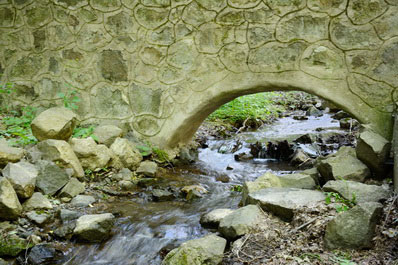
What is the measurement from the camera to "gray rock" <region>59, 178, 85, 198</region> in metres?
3.63

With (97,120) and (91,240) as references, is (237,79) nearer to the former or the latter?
(97,120)

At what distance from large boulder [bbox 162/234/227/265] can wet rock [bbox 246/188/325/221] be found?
581mm

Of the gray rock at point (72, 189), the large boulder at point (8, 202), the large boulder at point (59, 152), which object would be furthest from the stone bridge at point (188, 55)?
the large boulder at point (8, 202)

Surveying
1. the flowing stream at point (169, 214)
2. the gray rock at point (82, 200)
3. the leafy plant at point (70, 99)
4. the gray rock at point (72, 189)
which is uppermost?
the leafy plant at point (70, 99)

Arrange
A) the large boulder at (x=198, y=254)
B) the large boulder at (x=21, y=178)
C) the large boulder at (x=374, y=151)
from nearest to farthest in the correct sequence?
1. the large boulder at (x=198, y=254)
2. the large boulder at (x=21, y=178)
3. the large boulder at (x=374, y=151)

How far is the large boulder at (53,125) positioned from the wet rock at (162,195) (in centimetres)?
132

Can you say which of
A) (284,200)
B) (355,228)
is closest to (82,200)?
(284,200)

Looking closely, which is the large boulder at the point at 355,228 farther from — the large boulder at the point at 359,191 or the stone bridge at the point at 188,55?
the stone bridge at the point at 188,55

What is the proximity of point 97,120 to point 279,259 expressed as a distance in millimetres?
3903

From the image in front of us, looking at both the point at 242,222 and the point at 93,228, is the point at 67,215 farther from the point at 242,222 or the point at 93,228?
the point at 242,222

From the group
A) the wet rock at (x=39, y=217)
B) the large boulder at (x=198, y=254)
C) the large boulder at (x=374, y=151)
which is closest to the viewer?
the large boulder at (x=198, y=254)

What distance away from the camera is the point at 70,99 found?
530 centimetres

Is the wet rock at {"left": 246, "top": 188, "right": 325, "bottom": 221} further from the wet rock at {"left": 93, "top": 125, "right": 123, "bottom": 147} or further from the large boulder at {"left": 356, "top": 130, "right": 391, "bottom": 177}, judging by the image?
the wet rock at {"left": 93, "top": 125, "right": 123, "bottom": 147}

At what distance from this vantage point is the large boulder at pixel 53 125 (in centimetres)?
396
